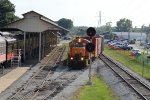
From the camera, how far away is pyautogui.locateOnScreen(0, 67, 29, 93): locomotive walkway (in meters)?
30.8

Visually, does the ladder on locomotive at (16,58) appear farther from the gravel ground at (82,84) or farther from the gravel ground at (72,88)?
the gravel ground at (72,88)

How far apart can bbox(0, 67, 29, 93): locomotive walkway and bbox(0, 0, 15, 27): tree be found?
101ft

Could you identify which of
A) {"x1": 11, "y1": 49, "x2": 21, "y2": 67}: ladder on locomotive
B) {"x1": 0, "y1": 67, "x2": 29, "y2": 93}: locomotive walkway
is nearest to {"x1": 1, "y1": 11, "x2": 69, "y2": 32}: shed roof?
{"x1": 11, "y1": 49, "x2": 21, "y2": 67}: ladder on locomotive

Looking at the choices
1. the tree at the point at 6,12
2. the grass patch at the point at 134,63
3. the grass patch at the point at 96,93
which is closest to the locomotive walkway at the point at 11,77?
the grass patch at the point at 96,93

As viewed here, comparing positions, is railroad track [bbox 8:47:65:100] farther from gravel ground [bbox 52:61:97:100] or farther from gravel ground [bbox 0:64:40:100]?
gravel ground [bbox 52:61:97:100]

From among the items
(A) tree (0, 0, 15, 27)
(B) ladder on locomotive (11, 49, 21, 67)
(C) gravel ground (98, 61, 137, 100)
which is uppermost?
(A) tree (0, 0, 15, 27)

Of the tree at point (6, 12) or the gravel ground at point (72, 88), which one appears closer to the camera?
the gravel ground at point (72, 88)

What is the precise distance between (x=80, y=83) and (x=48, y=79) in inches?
137

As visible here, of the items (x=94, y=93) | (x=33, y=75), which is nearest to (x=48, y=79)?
(x=33, y=75)

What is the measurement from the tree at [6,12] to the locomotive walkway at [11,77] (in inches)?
1214

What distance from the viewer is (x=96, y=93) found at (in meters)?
27.3

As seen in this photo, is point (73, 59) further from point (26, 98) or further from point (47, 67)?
point (26, 98)

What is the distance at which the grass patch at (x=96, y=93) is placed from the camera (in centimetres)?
2576

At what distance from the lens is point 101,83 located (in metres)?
32.8
